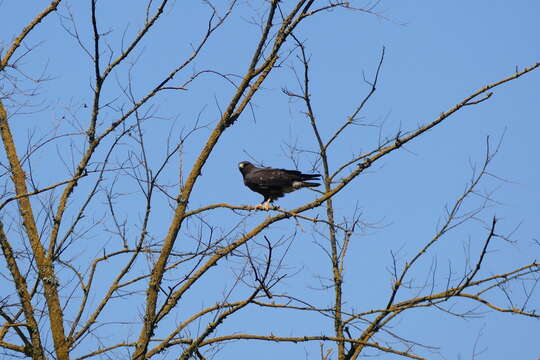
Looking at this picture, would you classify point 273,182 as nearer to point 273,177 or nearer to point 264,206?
point 273,177

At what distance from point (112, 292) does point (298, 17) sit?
305 cm

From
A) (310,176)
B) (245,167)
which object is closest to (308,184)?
(310,176)

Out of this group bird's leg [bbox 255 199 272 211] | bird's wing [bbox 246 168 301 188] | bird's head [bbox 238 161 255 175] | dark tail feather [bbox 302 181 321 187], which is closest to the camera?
bird's leg [bbox 255 199 272 211]

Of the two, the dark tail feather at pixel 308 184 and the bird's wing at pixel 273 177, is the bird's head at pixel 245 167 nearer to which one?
the bird's wing at pixel 273 177

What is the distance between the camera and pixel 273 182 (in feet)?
34.6

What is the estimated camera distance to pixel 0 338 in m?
6.24

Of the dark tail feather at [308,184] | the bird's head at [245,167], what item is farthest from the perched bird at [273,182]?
the bird's head at [245,167]

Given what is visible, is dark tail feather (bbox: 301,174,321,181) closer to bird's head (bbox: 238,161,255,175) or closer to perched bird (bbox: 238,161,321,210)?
perched bird (bbox: 238,161,321,210)

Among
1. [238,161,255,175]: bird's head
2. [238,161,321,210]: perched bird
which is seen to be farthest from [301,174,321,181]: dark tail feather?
[238,161,255,175]: bird's head

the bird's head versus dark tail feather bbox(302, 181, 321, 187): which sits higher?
the bird's head

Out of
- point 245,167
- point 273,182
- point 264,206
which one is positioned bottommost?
point 264,206

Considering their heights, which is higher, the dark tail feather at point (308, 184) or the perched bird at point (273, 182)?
the perched bird at point (273, 182)

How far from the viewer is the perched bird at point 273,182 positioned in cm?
1010

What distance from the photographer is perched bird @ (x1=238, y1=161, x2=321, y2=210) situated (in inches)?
397
